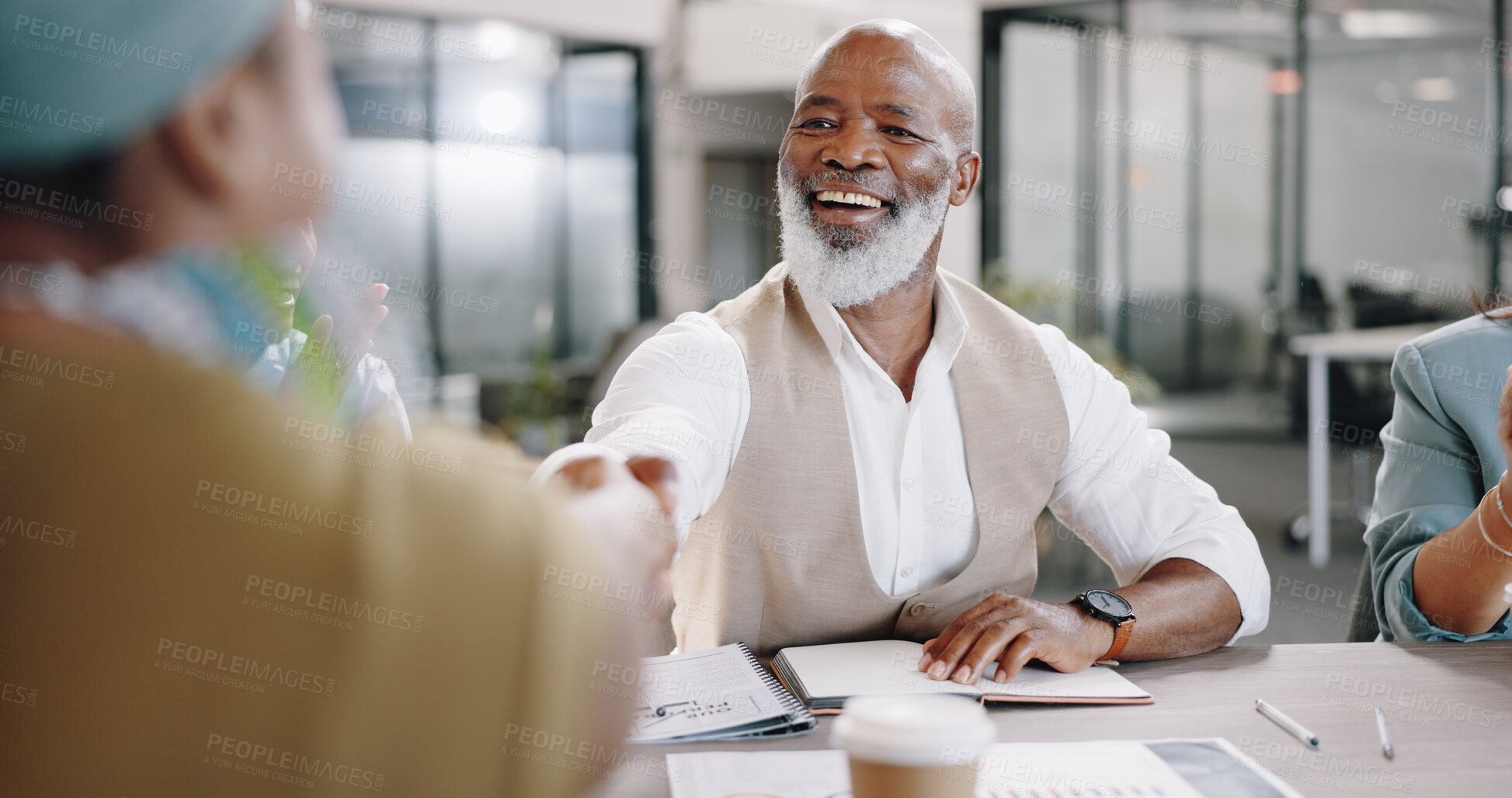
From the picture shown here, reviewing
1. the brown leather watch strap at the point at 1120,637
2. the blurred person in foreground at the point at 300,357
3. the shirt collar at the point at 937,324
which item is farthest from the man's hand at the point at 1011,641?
the blurred person in foreground at the point at 300,357

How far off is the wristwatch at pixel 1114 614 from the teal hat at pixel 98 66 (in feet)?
3.94

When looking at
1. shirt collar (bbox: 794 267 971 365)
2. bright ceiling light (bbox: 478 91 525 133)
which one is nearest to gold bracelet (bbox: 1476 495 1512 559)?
shirt collar (bbox: 794 267 971 365)

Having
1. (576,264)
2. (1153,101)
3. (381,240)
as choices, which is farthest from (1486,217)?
(381,240)

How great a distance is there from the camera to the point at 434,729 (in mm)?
477

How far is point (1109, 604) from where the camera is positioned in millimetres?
1388

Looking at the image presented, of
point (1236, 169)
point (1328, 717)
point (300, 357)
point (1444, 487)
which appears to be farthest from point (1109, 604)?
point (1236, 169)

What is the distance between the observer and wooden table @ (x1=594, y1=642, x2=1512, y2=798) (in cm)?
101

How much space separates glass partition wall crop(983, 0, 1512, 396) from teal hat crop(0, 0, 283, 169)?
570cm

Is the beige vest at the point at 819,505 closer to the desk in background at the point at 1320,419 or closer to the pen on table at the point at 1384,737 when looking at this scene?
the pen on table at the point at 1384,737

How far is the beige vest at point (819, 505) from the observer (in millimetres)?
1566

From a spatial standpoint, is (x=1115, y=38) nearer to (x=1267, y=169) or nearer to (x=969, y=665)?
(x=1267, y=169)

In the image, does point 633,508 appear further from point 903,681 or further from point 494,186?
point 494,186

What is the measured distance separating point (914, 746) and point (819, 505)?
2.92 ft

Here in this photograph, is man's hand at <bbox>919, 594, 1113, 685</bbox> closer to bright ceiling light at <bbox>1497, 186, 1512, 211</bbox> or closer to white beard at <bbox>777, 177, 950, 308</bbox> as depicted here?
white beard at <bbox>777, 177, 950, 308</bbox>
